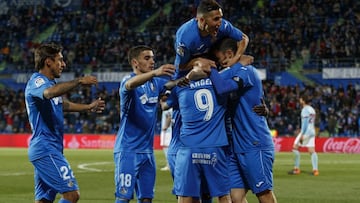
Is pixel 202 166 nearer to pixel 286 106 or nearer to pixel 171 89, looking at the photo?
pixel 171 89

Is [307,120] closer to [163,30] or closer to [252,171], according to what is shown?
[252,171]

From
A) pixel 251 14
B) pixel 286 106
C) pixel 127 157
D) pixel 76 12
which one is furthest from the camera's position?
pixel 76 12

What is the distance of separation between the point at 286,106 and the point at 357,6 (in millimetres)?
9240

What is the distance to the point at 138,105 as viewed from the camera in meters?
9.20

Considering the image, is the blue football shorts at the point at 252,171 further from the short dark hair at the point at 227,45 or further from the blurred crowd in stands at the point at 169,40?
the blurred crowd in stands at the point at 169,40

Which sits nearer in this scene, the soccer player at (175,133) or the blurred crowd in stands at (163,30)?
the soccer player at (175,133)

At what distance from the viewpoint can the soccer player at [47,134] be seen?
859cm

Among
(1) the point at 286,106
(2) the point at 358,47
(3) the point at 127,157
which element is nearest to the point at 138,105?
(3) the point at 127,157

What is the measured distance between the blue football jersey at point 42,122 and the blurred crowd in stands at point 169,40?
91.9 feet

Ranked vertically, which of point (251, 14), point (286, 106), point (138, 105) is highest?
point (251, 14)

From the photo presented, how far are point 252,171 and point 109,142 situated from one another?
31433 mm

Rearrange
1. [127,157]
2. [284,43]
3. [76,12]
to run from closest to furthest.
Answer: [127,157] → [284,43] → [76,12]

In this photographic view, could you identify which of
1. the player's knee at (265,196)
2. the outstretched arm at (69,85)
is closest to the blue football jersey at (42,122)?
the outstretched arm at (69,85)

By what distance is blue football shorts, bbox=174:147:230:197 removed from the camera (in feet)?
25.2
